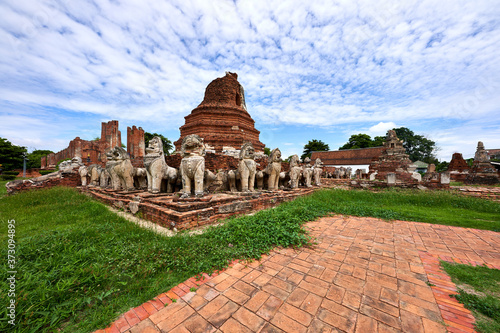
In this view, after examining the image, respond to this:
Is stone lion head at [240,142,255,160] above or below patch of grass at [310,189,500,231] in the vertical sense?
above

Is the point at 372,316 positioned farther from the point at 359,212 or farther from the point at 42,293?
the point at 359,212

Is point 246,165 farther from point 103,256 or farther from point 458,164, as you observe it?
point 458,164

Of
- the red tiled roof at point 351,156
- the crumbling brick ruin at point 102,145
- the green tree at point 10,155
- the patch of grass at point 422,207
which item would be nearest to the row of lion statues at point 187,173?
the patch of grass at point 422,207

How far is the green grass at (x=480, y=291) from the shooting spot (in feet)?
4.76

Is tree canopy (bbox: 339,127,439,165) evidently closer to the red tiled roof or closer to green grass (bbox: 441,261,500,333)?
the red tiled roof

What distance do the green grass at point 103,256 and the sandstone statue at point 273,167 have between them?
6.24 feet

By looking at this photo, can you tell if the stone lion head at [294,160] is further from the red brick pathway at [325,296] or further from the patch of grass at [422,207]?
the red brick pathway at [325,296]

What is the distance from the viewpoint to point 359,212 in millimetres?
4898

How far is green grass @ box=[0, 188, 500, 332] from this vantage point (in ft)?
4.73

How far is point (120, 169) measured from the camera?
5.11 meters

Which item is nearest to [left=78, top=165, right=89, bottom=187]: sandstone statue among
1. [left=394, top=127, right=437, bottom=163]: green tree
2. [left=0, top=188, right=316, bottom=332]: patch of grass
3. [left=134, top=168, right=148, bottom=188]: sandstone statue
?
[left=134, top=168, right=148, bottom=188]: sandstone statue

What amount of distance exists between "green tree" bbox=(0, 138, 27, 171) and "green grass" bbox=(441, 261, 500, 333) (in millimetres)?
35064

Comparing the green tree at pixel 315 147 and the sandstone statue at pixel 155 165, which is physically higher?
the green tree at pixel 315 147

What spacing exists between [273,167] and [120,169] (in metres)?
4.53
